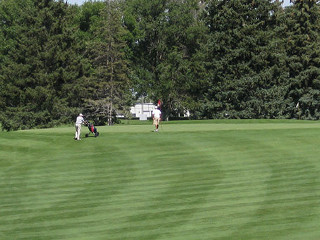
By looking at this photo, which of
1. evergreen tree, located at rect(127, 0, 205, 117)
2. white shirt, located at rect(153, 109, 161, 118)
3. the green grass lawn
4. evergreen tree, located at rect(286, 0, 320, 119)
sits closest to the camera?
the green grass lawn

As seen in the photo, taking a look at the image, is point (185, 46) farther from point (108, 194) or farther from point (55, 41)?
point (108, 194)

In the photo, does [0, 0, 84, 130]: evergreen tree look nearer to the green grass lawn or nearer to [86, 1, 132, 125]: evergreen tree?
[86, 1, 132, 125]: evergreen tree

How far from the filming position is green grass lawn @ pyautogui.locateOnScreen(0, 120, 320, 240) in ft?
48.7

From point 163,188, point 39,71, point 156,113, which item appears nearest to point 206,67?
point 39,71

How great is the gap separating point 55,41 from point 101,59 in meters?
8.78

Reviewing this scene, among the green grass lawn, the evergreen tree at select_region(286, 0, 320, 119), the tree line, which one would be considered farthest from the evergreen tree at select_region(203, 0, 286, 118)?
the green grass lawn

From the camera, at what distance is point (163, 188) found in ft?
63.7

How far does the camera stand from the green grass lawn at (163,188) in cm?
1484

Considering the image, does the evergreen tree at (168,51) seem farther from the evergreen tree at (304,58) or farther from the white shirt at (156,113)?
the white shirt at (156,113)

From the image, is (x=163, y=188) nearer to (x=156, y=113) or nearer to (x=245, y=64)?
(x=156, y=113)

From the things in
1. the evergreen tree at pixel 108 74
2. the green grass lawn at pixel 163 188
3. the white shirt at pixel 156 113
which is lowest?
the green grass lawn at pixel 163 188

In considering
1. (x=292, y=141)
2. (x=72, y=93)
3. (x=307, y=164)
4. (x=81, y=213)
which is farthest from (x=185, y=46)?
(x=81, y=213)

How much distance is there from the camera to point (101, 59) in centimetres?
8125

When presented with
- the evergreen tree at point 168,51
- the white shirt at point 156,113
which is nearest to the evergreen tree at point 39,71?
the evergreen tree at point 168,51
